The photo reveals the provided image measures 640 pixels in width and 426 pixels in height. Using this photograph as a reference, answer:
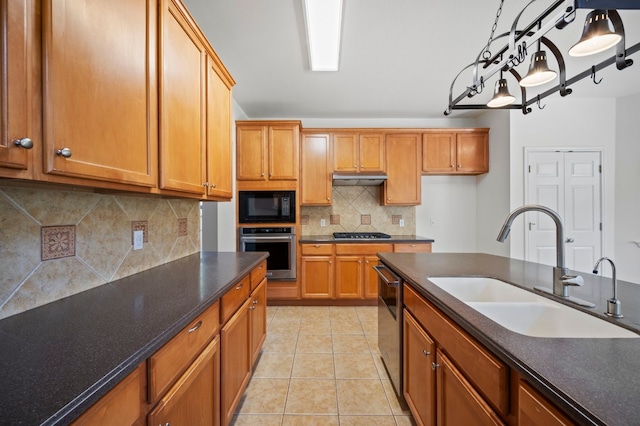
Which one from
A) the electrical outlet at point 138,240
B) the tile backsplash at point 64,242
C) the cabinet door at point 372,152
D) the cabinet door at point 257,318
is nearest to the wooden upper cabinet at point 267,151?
the cabinet door at point 372,152

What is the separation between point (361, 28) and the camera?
2.04 meters

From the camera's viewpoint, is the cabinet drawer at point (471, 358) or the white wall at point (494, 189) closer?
the cabinet drawer at point (471, 358)

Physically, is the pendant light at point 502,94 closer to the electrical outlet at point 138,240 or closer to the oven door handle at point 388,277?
the oven door handle at point 388,277

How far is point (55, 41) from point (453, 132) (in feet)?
13.1

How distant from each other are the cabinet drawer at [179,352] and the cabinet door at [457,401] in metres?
1.00

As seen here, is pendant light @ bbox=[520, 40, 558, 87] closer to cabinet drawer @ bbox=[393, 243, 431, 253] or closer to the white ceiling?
the white ceiling

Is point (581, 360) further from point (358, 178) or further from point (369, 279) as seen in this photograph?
point (358, 178)

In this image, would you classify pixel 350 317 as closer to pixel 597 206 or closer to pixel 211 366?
pixel 211 366

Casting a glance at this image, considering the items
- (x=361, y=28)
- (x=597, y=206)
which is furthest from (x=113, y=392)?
(x=597, y=206)

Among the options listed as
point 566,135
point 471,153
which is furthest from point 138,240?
point 566,135

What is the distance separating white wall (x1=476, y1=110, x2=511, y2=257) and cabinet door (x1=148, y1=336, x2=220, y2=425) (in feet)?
11.8

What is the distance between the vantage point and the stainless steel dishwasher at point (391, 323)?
5.42 ft

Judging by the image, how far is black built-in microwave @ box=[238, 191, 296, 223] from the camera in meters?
3.38

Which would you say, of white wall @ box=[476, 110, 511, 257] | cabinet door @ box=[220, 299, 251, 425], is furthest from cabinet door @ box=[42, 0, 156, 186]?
white wall @ box=[476, 110, 511, 257]
